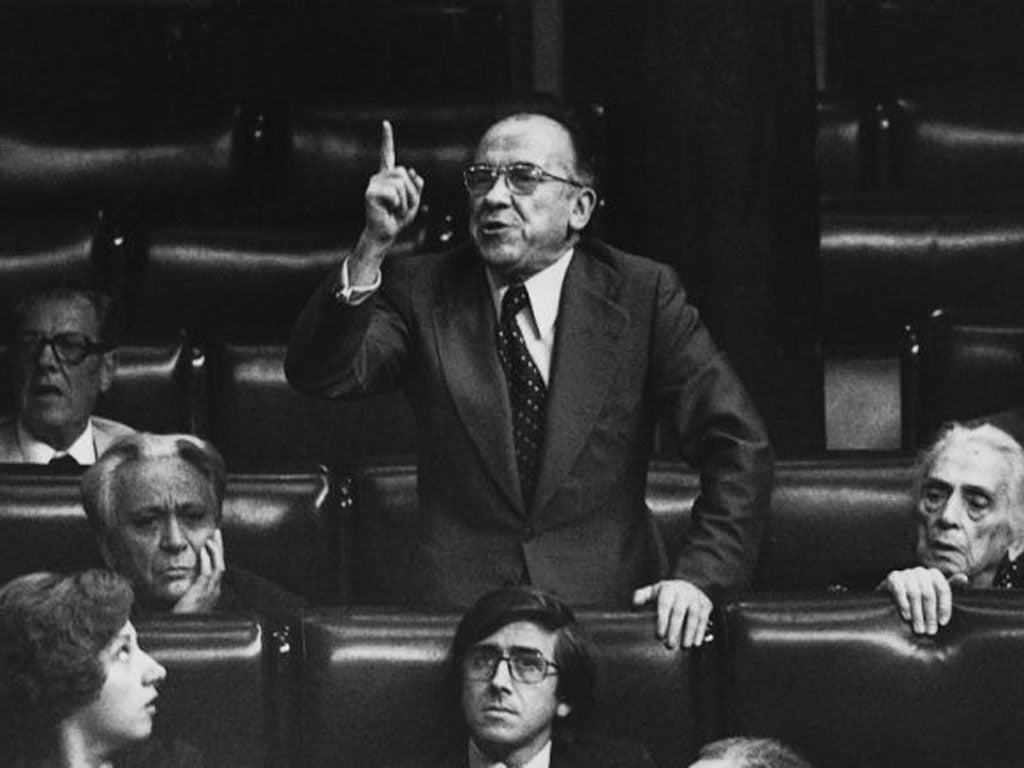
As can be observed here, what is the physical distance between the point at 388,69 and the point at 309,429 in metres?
1.17

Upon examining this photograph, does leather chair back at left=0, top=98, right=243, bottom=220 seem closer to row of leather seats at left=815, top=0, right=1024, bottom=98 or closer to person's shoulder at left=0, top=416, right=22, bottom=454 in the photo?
person's shoulder at left=0, top=416, right=22, bottom=454

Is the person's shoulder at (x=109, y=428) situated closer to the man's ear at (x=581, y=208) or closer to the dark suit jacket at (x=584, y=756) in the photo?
the man's ear at (x=581, y=208)

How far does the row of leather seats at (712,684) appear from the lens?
6.58 ft

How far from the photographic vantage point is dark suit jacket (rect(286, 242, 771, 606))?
2.27 m

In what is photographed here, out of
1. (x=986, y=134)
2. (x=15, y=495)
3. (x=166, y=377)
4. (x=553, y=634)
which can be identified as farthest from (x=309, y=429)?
(x=986, y=134)

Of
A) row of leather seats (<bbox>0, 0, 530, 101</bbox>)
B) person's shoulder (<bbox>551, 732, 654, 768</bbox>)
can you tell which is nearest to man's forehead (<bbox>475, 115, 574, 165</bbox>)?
person's shoulder (<bbox>551, 732, 654, 768</bbox>)

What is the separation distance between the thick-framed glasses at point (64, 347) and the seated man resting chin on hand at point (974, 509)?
3.03 ft

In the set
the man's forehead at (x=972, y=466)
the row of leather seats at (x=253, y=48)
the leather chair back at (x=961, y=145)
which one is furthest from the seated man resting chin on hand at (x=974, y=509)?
the row of leather seats at (x=253, y=48)

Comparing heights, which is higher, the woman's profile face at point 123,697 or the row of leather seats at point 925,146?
the row of leather seats at point 925,146

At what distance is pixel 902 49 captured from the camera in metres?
4.03

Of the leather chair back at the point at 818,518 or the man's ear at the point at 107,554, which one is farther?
the leather chair back at the point at 818,518

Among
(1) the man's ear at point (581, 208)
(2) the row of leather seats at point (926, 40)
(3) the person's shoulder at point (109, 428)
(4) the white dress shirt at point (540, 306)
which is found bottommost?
(3) the person's shoulder at point (109, 428)

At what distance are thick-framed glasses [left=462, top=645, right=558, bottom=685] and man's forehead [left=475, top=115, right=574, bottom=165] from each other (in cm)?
46

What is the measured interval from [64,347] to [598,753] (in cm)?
104
